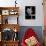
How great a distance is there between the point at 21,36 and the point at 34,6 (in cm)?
112

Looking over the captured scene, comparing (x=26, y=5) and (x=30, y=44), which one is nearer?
(x=30, y=44)

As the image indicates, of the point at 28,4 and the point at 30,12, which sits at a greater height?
the point at 28,4

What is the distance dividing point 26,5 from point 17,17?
0.51 m

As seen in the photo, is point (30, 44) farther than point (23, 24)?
No

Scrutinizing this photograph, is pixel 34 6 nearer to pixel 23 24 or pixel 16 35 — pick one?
pixel 23 24

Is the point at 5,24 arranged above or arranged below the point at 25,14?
below

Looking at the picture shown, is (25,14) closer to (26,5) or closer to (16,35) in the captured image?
(26,5)

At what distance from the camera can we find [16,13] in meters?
5.28

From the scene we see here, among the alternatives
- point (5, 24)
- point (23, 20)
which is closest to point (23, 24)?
point (23, 20)

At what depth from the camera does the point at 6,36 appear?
5289mm

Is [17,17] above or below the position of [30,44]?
above

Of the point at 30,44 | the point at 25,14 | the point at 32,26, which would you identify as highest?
the point at 25,14

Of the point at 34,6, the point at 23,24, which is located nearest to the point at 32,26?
the point at 23,24

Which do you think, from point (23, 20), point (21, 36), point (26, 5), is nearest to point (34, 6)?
point (26, 5)
